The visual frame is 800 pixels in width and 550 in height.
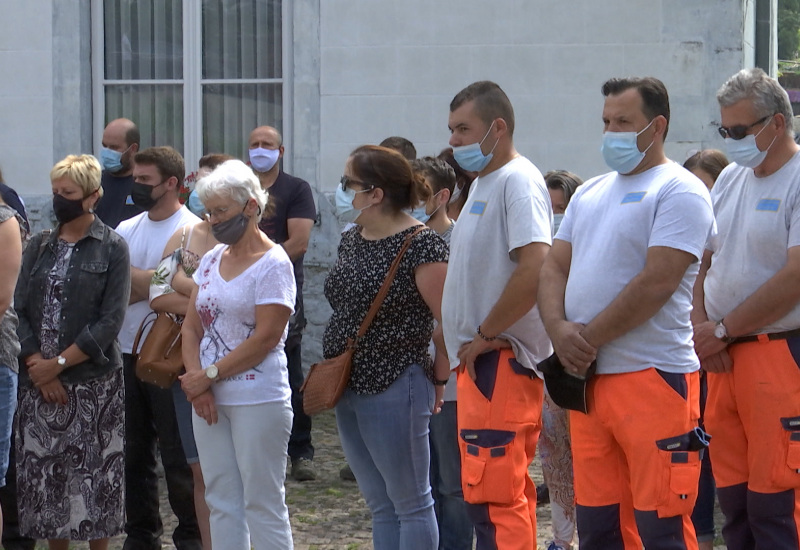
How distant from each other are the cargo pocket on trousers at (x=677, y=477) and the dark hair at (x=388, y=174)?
1370 mm

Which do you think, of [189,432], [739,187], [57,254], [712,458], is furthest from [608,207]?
[57,254]

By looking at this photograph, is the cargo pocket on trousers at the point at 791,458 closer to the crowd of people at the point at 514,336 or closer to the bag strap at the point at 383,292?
the crowd of people at the point at 514,336

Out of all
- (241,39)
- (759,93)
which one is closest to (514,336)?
(759,93)

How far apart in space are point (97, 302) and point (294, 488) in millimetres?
2228

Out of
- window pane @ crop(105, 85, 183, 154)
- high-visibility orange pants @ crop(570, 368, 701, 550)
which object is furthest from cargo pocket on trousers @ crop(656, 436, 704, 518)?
window pane @ crop(105, 85, 183, 154)

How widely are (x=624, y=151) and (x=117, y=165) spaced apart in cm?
405

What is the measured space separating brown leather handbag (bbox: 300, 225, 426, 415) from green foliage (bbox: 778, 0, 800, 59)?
46620 millimetres

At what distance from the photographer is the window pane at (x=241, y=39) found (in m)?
9.70

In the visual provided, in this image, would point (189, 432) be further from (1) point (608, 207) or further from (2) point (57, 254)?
(1) point (608, 207)

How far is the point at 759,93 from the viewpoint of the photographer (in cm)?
430

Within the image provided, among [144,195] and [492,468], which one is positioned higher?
[144,195]

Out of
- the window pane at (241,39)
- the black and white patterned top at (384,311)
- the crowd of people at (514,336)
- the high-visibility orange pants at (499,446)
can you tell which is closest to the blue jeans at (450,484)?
the crowd of people at (514,336)

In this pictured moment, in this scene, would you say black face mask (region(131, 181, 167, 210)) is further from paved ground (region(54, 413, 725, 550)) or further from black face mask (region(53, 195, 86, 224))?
paved ground (region(54, 413, 725, 550))

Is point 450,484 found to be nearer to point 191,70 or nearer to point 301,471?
point 301,471
